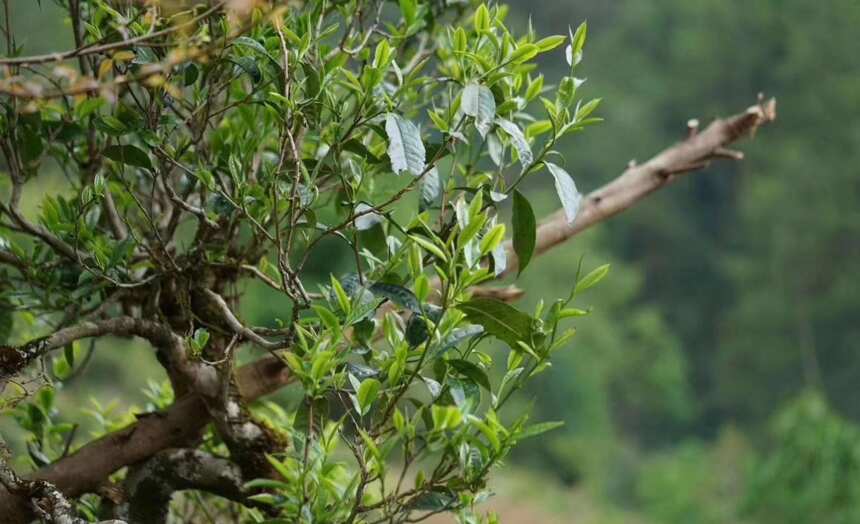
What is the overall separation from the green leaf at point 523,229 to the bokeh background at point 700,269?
7.55 metres

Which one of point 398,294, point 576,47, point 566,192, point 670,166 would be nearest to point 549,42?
point 576,47

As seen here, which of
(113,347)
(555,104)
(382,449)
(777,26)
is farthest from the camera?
(777,26)

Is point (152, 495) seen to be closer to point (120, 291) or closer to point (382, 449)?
point (120, 291)

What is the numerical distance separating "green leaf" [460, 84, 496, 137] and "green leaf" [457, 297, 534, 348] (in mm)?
131

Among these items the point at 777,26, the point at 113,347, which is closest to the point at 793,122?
the point at 777,26

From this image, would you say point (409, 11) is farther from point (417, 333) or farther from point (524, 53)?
point (417, 333)

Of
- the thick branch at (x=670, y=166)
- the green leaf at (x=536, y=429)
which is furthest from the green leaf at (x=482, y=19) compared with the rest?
the thick branch at (x=670, y=166)

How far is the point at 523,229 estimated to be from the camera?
914 mm

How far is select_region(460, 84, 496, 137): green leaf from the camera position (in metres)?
0.85

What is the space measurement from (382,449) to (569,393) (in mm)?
10223

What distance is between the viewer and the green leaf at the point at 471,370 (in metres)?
0.85

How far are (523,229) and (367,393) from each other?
0.20 m

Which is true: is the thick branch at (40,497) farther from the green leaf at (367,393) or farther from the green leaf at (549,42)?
the green leaf at (549,42)

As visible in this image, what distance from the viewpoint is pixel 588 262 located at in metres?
11.4
